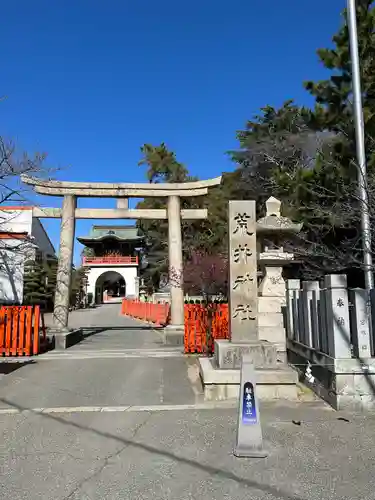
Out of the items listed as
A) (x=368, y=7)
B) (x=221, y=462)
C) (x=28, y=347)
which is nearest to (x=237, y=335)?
(x=221, y=462)

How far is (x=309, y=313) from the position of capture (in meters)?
7.71

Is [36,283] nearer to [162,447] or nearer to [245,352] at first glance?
[245,352]

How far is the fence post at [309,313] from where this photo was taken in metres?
7.44

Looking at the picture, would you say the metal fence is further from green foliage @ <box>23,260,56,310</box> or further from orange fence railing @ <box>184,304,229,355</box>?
green foliage @ <box>23,260,56,310</box>

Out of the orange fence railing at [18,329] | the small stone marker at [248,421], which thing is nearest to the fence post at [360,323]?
the small stone marker at [248,421]

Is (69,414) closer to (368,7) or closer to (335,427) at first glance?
(335,427)

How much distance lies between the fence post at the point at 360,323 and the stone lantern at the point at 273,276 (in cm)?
355

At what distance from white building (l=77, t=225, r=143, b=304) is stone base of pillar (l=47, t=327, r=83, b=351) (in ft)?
126

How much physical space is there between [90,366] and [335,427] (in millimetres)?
6061

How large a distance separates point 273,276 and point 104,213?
272 inches

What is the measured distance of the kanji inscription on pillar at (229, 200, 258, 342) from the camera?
7.08 m

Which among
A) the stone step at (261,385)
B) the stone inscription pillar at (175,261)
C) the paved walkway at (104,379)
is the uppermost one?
the stone inscription pillar at (175,261)

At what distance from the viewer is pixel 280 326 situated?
9.69m

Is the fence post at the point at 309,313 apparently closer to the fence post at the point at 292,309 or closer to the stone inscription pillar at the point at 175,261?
the fence post at the point at 292,309
